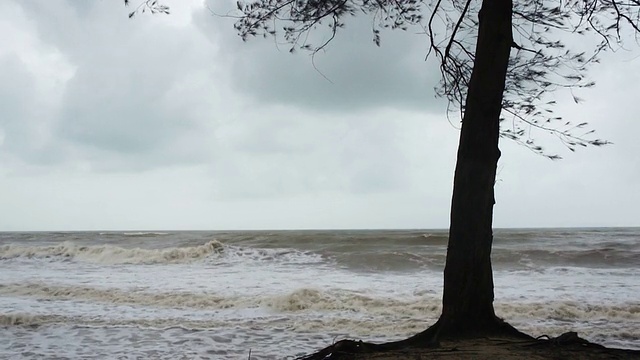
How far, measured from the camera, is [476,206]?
4762mm

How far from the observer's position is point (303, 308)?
9.55 meters

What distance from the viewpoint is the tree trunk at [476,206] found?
4.72 meters

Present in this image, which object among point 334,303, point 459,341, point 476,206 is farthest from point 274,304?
point 476,206

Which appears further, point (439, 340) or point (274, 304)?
point (274, 304)

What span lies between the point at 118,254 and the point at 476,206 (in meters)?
20.5

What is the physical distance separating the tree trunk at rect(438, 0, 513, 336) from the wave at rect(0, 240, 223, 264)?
16.8m

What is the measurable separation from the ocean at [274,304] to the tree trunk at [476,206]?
2.44m

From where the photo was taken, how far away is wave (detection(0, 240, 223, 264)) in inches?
820

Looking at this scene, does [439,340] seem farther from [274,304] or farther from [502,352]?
[274,304]

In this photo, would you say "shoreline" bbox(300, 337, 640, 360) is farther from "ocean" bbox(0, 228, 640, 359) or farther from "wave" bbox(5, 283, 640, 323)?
"wave" bbox(5, 283, 640, 323)

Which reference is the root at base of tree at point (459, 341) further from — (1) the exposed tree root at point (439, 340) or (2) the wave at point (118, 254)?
(2) the wave at point (118, 254)

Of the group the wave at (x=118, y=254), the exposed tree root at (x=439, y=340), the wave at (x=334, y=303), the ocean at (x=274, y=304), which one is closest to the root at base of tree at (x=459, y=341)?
the exposed tree root at (x=439, y=340)

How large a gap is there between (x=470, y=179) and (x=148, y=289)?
9.20 m

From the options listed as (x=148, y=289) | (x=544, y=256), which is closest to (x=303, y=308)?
(x=148, y=289)
